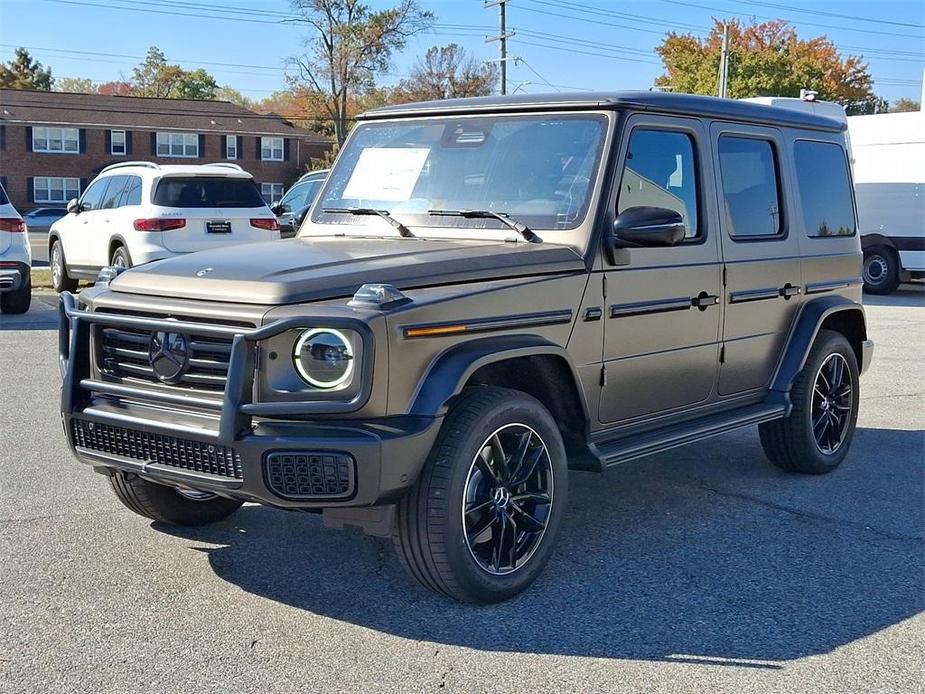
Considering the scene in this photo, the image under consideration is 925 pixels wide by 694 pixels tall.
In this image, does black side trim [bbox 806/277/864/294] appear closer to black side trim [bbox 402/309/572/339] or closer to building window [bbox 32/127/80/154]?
black side trim [bbox 402/309/572/339]

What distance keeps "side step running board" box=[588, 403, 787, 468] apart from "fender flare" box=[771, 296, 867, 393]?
0.54 ft

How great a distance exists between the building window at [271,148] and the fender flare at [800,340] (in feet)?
208

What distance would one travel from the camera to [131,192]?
50.6 ft

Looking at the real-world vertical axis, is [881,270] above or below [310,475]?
above

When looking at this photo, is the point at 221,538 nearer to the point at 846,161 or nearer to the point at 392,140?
the point at 392,140

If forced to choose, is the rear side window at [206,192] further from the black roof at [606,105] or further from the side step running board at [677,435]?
the side step running board at [677,435]

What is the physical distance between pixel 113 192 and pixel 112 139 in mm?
49343

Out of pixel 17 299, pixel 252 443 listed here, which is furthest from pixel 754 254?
pixel 17 299

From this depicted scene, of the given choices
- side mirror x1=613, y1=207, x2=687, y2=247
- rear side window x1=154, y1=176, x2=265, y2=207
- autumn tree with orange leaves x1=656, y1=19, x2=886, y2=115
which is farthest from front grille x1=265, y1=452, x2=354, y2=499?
autumn tree with orange leaves x1=656, y1=19, x2=886, y2=115

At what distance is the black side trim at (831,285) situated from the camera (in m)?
6.65

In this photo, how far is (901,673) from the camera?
13.0 feet

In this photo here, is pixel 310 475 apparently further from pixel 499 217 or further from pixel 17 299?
pixel 17 299

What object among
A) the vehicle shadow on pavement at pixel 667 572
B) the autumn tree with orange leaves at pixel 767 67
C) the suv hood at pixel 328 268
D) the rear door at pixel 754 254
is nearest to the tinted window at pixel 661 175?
the rear door at pixel 754 254

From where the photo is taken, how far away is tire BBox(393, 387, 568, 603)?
4.25 m
